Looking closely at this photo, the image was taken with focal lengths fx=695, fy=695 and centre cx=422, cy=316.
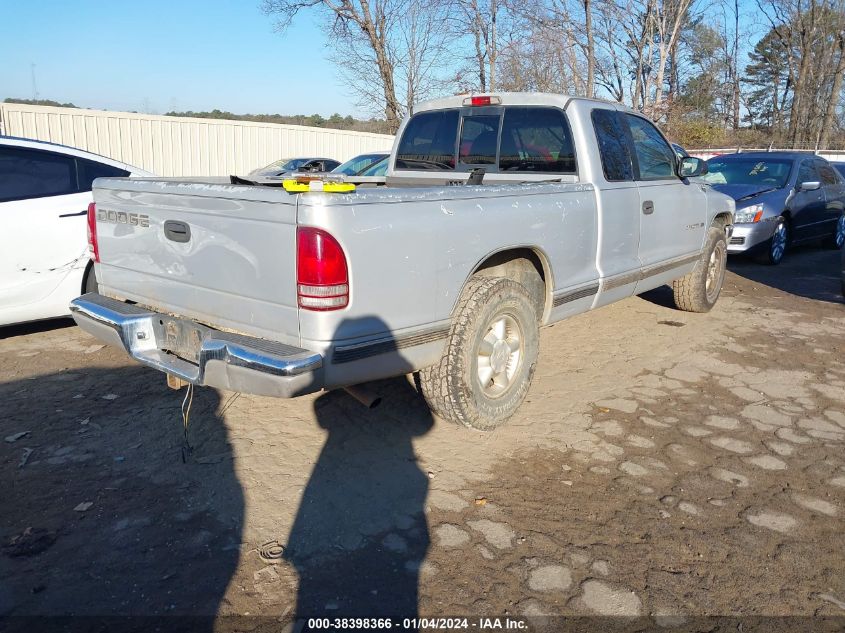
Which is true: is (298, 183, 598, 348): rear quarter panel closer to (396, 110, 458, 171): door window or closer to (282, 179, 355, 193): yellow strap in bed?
(282, 179, 355, 193): yellow strap in bed

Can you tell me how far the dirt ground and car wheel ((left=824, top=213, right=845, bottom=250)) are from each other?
866 cm

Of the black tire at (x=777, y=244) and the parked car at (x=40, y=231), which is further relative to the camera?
the black tire at (x=777, y=244)

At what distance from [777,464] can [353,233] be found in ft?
8.86

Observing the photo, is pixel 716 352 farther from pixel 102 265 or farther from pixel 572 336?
pixel 102 265

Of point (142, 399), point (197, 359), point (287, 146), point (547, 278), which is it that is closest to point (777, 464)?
point (547, 278)

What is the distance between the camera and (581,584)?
277 cm

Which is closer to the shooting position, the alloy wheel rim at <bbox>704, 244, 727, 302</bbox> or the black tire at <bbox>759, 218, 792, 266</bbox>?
the alloy wheel rim at <bbox>704, 244, 727, 302</bbox>

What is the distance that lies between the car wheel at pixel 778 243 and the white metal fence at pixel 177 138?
45.6 ft

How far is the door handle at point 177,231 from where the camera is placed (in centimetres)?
344

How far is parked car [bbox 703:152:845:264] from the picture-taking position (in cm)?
1022

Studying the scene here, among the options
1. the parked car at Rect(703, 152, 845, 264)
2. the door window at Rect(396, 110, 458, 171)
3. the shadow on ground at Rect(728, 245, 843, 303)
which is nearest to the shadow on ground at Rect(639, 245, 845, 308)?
the shadow on ground at Rect(728, 245, 843, 303)

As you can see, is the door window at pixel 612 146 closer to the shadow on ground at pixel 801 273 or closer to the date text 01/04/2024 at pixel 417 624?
→ the date text 01/04/2024 at pixel 417 624

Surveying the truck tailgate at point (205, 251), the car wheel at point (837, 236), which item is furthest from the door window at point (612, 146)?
the car wheel at point (837, 236)

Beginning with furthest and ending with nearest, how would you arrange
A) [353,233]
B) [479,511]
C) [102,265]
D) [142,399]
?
[142,399] < [102,265] < [479,511] < [353,233]
